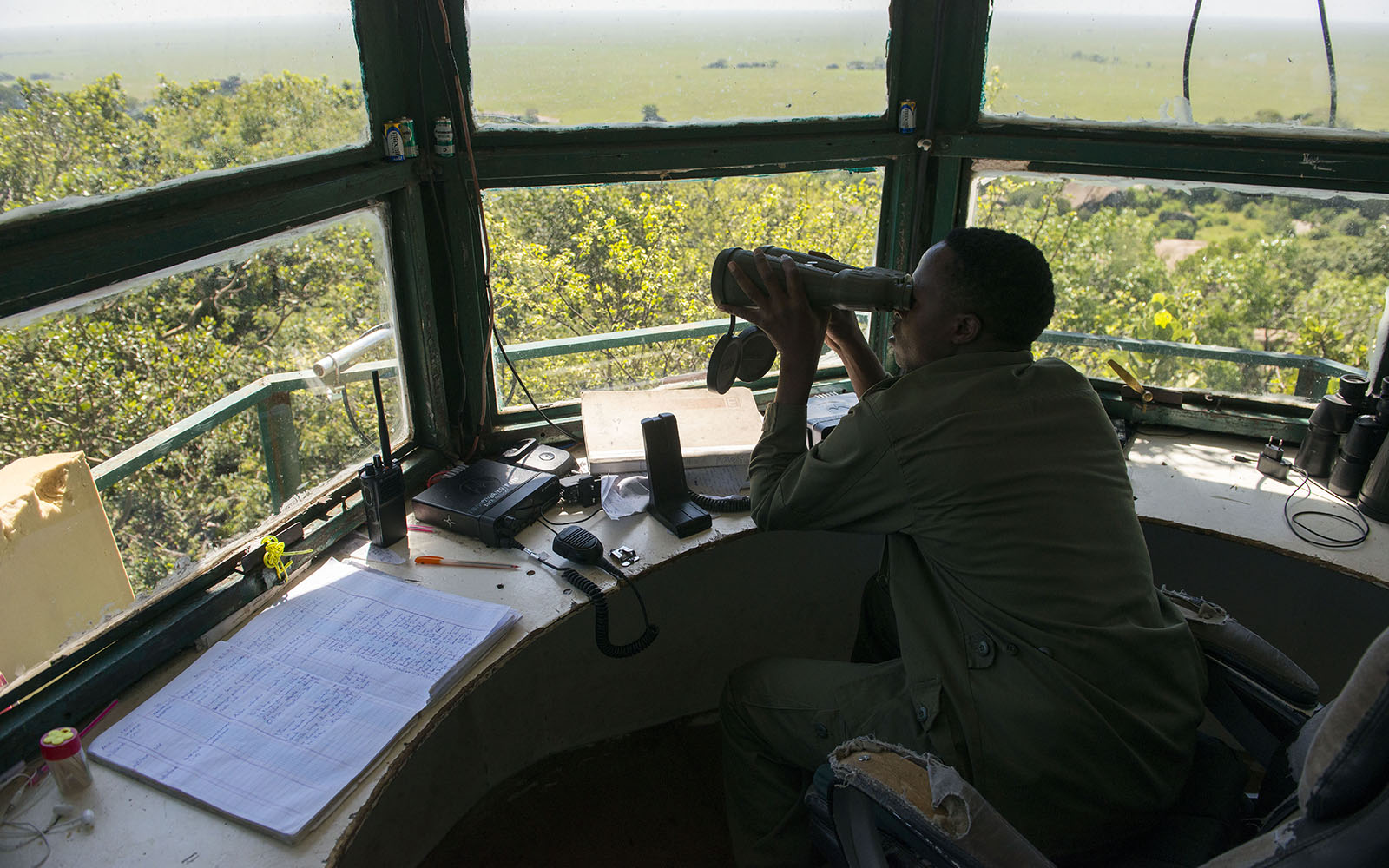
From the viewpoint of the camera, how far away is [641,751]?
236cm

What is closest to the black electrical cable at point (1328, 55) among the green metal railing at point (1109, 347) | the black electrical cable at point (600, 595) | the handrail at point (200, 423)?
the green metal railing at point (1109, 347)

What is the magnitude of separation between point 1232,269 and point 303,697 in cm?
258

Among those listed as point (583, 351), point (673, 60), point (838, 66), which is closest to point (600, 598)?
point (583, 351)

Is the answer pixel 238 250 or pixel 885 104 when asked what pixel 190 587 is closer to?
pixel 238 250

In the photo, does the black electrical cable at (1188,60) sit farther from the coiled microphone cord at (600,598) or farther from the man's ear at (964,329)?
the coiled microphone cord at (600,598)

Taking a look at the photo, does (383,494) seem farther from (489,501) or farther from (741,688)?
(741,688)

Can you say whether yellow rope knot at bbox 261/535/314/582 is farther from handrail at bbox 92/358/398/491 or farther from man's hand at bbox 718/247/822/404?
man's hand at bbox 718/247/822/404

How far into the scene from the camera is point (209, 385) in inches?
63.1

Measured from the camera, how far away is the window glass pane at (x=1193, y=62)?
1.95m

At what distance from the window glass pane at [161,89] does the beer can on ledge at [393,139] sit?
0.04 metres

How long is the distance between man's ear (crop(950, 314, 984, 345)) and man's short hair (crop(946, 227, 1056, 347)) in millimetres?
11

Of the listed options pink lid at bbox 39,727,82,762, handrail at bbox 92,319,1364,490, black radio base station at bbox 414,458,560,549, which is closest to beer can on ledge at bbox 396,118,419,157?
handrail at bbox 92,319,1364,490

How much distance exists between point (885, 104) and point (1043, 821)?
1.69m

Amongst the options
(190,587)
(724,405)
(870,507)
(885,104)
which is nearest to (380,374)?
(190,587)
